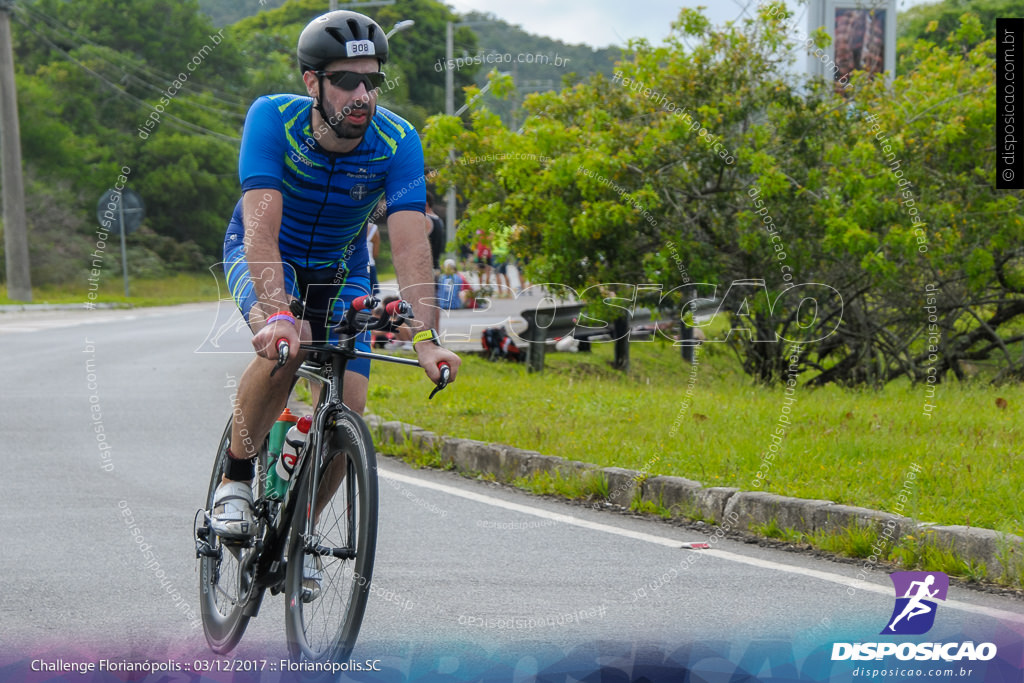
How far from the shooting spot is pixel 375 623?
443 centimetres

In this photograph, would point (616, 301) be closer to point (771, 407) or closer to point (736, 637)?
point (771, 407)

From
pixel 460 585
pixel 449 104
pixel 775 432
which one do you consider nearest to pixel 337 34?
pixel 460 585

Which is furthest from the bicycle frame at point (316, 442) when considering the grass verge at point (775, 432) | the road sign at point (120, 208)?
the road sign at point (120, 208)

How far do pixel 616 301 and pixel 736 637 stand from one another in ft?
25.7

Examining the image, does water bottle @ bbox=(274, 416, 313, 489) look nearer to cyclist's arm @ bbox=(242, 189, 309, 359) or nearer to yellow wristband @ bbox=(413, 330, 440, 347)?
cyclist's arm @ bbox=(242, 189, 309, 359)

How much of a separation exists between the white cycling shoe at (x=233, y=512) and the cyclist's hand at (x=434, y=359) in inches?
34.9

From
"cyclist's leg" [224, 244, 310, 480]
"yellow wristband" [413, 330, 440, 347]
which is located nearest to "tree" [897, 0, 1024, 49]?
"cyclist's leg" [224, 244, 310, 480]

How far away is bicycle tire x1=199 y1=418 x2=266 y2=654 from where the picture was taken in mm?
3861

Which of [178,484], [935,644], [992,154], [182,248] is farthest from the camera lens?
[182,248]

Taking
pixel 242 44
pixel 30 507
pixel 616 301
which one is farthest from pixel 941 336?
pixel 242 44

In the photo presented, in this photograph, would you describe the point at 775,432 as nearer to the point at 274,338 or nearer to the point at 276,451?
the point at 276,451

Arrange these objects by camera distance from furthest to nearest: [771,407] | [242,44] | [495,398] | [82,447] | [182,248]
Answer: [182,248] < [242,44] < [495,398] < [771,407] < [82,447]

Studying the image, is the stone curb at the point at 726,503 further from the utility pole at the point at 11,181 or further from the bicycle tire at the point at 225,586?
the utility pole at the point at 11,181

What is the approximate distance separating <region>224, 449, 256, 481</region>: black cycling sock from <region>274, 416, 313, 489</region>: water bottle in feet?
0.28
